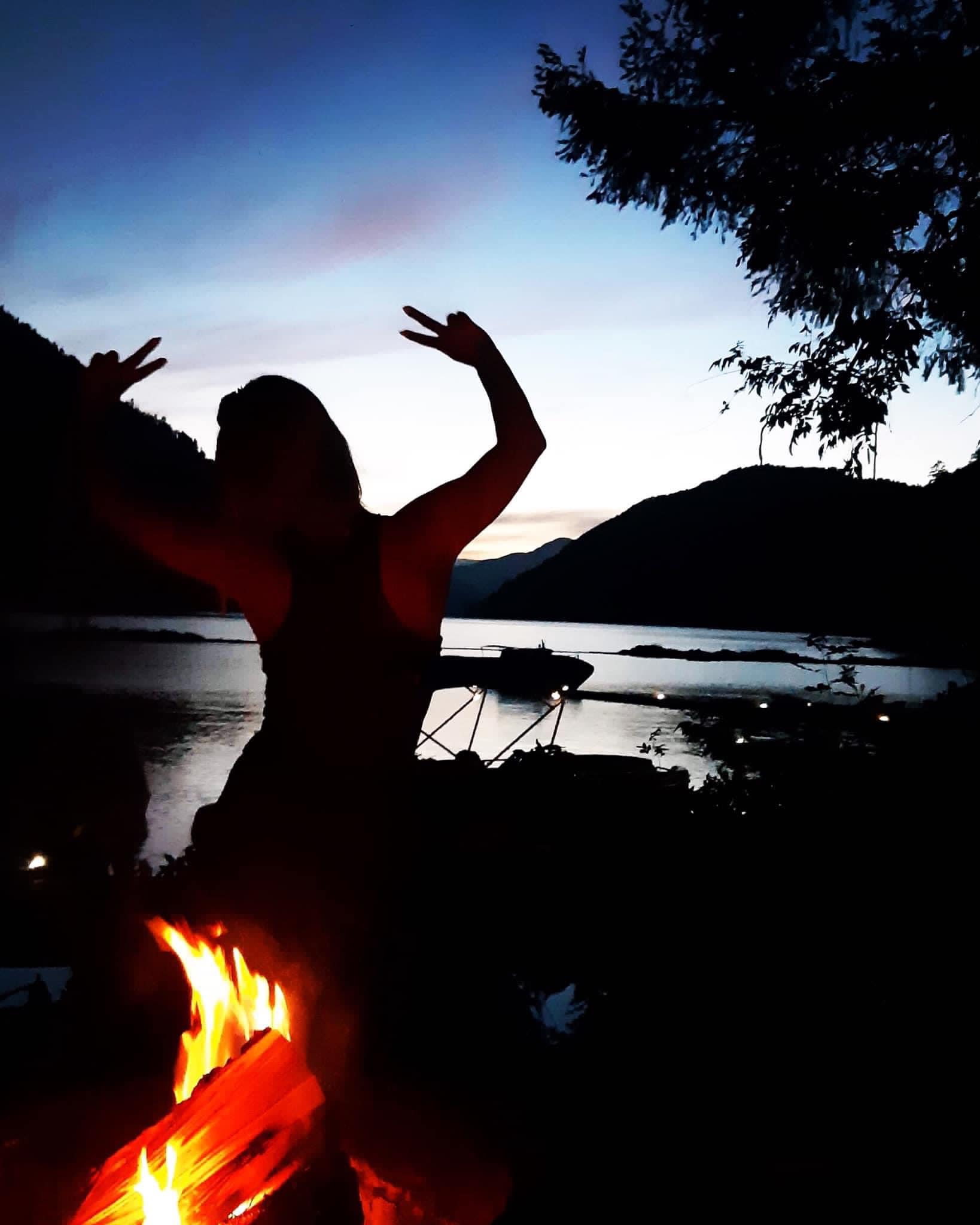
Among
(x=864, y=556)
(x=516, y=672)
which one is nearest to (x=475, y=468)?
(x=864, y=556)

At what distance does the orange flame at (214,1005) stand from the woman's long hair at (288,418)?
1.26m

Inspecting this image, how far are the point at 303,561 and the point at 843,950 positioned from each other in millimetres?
2626

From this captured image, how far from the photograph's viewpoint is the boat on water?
33.7 feet

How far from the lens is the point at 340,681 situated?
1896 millimetres

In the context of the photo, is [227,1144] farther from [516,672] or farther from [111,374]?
[516,672]

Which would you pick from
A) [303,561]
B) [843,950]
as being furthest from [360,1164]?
[843,950]

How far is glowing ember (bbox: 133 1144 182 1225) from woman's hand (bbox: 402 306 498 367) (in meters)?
2.08

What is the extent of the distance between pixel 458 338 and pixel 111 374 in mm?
→ 1005

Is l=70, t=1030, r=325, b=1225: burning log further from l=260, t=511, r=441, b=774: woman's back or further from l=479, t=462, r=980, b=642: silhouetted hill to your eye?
l=479, t=462, r=980, b=642: silhouetted hill

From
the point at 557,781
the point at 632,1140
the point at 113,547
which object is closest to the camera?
the point at 632,1140

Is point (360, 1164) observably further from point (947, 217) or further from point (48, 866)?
point (947, 217)

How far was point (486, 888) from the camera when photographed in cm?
414

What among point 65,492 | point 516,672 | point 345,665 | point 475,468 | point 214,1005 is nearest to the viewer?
point 475,468

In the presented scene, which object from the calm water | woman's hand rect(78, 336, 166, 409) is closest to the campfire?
the calm water
